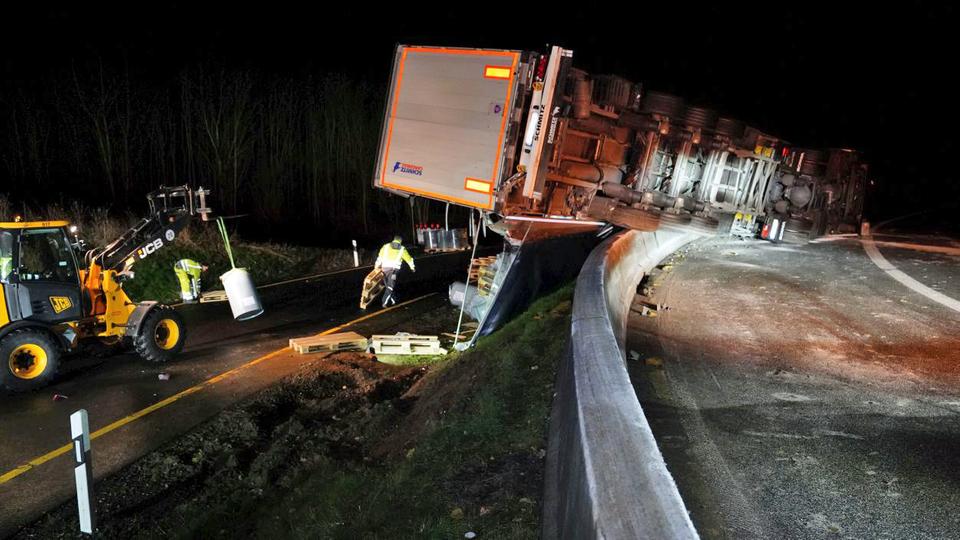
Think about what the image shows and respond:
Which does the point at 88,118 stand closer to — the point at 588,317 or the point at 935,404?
the point at 588,317

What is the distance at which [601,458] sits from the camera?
268 centimetres

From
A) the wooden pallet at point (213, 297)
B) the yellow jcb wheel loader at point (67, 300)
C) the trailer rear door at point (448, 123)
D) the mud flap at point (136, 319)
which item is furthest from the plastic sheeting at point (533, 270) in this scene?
the wooden pallet at point (213, 297)

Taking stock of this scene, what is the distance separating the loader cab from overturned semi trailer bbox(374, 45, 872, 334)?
4.71m

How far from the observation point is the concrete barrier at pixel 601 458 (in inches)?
89.1

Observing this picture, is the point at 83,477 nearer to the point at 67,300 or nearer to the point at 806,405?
the point at 67,300

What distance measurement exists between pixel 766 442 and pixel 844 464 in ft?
1.44

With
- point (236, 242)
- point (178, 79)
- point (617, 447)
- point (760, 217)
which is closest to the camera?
point (617, 447)

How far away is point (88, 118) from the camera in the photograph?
26828 mm

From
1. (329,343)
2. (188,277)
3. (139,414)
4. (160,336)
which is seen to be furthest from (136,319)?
(188,277)

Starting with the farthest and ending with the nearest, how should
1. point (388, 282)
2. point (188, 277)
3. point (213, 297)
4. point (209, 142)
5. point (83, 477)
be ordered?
1. point (209, 142)
2. point (213, 297)
3. point (388, 282)
4. point (188, 277)
5. point (83, 477)

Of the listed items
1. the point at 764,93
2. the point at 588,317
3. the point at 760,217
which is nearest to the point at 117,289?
the point at 588,317

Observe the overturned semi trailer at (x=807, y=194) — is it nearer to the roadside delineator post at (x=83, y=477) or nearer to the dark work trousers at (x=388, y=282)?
the dark work trousers at (x=388, y=282)

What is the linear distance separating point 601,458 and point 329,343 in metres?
8.21

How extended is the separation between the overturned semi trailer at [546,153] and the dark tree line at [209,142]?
18.0 meters
